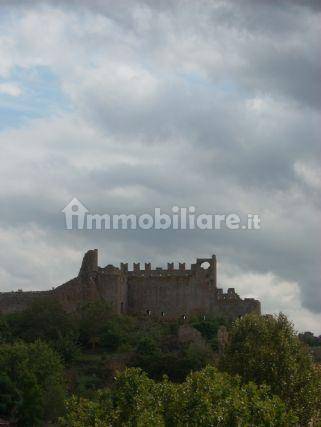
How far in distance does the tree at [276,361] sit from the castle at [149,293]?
1115 inches

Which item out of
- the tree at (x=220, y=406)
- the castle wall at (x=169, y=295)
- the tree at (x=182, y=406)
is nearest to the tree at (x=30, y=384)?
the castle wall at (x=169, y=295)

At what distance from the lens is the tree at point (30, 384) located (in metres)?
73.8

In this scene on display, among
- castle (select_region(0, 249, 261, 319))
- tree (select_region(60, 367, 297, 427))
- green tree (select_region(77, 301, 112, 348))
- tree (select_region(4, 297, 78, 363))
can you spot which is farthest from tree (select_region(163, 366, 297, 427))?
castle (select_region(0, 249, 261, 319))

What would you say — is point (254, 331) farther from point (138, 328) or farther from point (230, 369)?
point (138, 328)

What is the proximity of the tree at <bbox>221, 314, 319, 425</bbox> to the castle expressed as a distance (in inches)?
1115

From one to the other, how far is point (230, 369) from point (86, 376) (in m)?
22.6

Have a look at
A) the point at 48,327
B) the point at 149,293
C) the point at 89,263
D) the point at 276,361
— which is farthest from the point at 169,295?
the point at 276,361

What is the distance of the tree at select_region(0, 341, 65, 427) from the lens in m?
73.8

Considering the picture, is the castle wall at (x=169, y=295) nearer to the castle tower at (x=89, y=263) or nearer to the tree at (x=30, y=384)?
the castle tower at (x=89, y=263)

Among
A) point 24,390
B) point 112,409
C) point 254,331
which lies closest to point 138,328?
point 24,390

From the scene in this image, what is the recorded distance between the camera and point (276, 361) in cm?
6212

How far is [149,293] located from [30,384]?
22336 millimetres

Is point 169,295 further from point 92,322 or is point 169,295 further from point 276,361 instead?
point 276,361

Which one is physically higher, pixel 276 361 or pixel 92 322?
pixel 92 322
